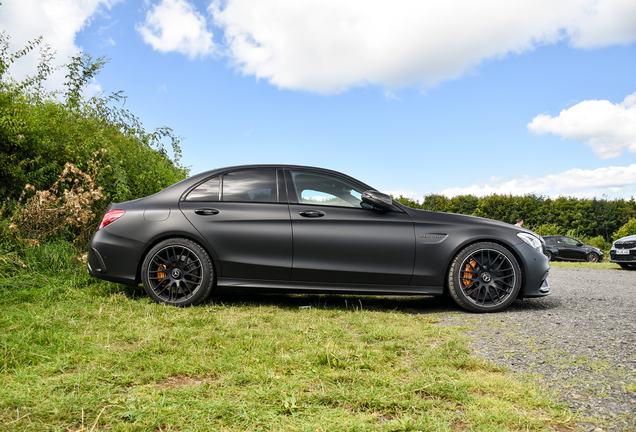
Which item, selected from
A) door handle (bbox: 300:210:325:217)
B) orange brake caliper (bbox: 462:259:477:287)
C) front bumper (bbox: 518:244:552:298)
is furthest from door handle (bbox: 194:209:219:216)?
front bumper (bbox: 518:244:552:298)

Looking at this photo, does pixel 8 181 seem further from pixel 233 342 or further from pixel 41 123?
pixel 233 342

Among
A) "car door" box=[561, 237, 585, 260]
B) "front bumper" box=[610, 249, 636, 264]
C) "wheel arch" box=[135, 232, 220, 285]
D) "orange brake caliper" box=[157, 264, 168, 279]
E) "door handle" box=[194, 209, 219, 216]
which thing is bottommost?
"car door" box=[561, 237, 585, 260]

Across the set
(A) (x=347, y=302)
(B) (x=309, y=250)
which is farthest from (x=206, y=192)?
(A) (x=347, y=302)

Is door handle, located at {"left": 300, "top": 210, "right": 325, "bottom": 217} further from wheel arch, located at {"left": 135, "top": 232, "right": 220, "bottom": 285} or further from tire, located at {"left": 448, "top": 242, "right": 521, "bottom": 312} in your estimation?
tire, located at {"left": 448, "top": 242, "right": 521, "bottom": 312}

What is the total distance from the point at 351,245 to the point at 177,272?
1.87 meters

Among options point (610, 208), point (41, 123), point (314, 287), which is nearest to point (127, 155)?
point (41, 123)

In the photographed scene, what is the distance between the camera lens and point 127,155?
8.70m

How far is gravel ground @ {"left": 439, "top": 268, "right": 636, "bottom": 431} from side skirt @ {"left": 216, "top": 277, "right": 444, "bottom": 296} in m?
0.46

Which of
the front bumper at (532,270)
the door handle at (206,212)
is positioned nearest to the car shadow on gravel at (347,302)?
the front bumper at (532,270)

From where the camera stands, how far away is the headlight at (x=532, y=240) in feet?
16.1

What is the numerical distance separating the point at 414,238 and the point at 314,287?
1190mm

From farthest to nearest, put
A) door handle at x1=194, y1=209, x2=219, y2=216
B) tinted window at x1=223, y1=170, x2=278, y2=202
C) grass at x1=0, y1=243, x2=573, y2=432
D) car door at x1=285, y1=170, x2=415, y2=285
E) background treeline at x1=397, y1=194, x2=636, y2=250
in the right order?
background treeline at x1=397, y1=194, x2=636, y2=250
tinted window at x1=223, y1=170, x2=278, y2=202
door handle at x1=194, y1=209, x2=219, y2=216
car door at x1=285, y1=170, x2=415, y2=285
grass at x1=0, y1=243, x2=573, y2=432

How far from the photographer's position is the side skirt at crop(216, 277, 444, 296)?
464 centimetres

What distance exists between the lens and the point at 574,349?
3.30 meters
